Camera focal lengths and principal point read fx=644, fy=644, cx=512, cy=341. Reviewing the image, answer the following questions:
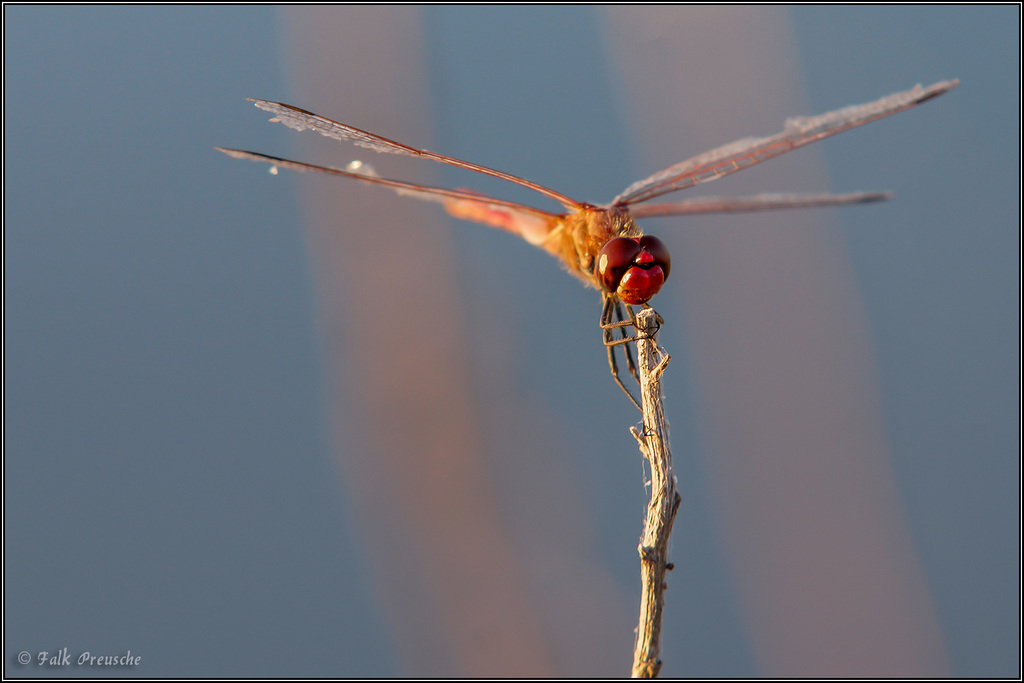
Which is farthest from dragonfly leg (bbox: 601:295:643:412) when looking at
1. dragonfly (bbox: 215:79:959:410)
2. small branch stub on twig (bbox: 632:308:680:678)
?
small branch stub on twig (bbox: 632:308:680:678)

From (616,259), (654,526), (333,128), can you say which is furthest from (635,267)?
(333,128)

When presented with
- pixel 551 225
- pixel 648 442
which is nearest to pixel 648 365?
pixel 648 442

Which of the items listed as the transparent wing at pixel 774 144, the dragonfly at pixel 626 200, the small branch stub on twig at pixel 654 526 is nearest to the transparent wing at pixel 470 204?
the dragonfly at pixel 626 200

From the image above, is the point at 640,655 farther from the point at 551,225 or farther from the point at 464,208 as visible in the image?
the point at 464,208

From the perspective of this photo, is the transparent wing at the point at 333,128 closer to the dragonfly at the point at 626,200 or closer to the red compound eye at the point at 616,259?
the dragonfly at the point at 626,200

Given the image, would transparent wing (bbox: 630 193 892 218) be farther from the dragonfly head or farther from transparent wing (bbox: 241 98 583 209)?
transparent wing (bbox: 241 98 583 209)

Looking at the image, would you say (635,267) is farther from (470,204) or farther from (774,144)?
(470,204)
